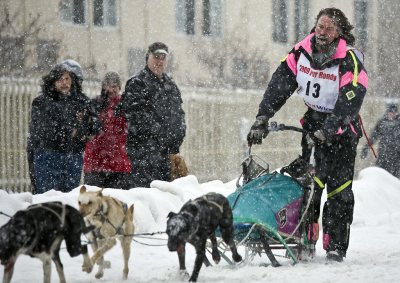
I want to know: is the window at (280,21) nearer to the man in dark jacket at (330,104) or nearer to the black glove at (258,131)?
the man in dark jacket at (330,104)

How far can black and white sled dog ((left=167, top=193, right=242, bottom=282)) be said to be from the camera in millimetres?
4680

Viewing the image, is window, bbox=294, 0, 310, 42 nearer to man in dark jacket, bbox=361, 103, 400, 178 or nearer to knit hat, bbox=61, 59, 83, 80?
man in dark jacket, bbox=361, 103, 400, 178

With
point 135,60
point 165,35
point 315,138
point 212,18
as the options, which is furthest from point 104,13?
point 315,138

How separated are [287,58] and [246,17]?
66.8 feet

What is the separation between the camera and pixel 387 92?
102 feet

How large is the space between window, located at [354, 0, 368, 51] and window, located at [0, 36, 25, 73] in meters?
13.8

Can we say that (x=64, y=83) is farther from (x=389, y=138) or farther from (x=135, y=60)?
(x=135, y=60)

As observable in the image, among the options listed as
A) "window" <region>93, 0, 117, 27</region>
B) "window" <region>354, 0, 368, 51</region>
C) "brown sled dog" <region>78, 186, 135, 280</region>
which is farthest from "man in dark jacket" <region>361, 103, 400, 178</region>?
"window" <region>354, 0, 368, 51</region>

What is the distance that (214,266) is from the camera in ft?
19.8

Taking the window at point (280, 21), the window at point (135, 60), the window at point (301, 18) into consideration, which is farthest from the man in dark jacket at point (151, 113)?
the window at point (301, 18)

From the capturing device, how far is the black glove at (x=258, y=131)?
6.38 meters

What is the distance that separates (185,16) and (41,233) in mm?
21939

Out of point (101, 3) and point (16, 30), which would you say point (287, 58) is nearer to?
point (16, 30)

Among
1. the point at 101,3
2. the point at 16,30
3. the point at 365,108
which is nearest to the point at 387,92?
the point at 365,108
